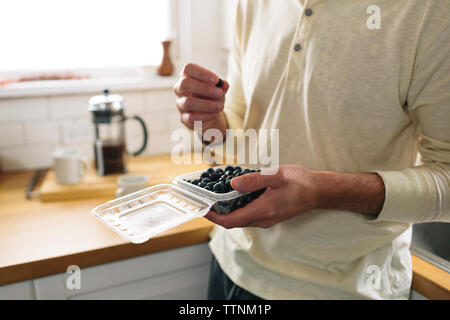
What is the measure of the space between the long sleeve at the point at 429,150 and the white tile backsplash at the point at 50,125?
106 centimetres

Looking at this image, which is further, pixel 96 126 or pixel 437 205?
pixel 96 126

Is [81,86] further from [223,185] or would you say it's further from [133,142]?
[223,185]

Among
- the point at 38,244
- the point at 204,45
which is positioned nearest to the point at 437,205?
the point at 38,244

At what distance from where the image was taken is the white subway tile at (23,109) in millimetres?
1326

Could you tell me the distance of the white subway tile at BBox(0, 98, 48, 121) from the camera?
133cm

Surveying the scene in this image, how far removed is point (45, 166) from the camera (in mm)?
1428

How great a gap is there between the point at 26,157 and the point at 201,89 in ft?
3.34

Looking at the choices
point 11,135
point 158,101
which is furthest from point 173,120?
point 11,135

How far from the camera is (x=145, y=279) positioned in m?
1.00

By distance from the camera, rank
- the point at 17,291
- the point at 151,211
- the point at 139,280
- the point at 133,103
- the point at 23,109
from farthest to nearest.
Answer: the point at 133,103
the point at 23,109
the point at 139,280
the point at 17,291
the point at 151,211

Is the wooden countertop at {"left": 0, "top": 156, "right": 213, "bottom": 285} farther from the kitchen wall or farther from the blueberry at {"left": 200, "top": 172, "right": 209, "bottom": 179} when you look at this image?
the blueberry at {"left": 200, "top": 172, "right": 209, "bottom": 179}
